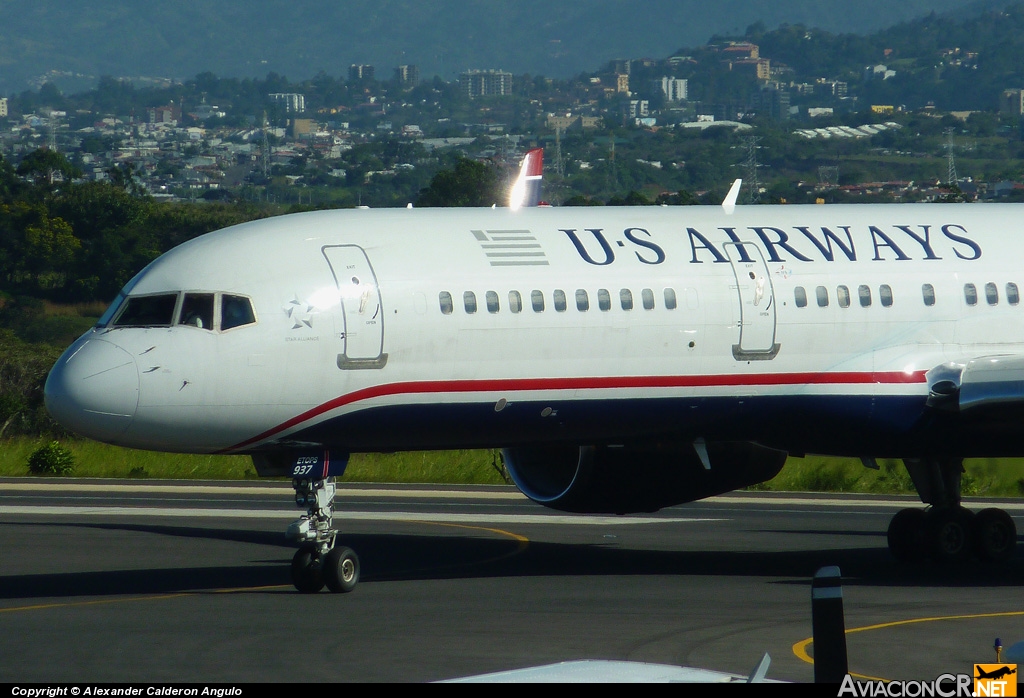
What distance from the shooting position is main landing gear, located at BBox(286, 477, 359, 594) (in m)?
22.0

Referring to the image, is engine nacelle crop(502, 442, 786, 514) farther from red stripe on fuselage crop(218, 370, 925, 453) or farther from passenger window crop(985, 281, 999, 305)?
passenger window crop(985, 281, 999, 305)

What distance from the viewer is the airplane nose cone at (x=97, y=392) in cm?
2050

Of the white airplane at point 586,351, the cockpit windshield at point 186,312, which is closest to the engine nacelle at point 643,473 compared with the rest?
the white airplane at point 586,351

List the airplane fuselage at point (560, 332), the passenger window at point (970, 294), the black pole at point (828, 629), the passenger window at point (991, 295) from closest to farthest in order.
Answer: the black pole at point (828, 629), the airplane fuselage at point (560, 332), the passenger window at point (970, 294), the passenger window at point (991, 295)

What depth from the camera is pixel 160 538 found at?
99.0ft

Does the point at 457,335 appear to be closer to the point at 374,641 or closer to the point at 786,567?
the point at 374,641

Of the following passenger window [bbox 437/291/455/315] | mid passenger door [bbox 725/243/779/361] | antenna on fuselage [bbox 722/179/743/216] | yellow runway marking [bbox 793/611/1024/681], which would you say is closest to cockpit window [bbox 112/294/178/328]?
passenger window [bbox 437/291/455/315]

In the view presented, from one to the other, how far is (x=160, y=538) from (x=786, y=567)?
11448 millimetres

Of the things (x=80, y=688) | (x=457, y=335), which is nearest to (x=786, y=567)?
(x=457, y=335)

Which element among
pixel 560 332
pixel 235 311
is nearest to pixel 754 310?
pixel 560 332

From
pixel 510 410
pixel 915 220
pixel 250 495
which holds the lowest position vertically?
pixel 250 495

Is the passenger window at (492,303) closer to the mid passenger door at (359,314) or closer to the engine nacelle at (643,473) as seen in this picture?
the mid passenger door at (359,314)

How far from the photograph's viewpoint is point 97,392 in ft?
67.2

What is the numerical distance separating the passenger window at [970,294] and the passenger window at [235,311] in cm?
1095
